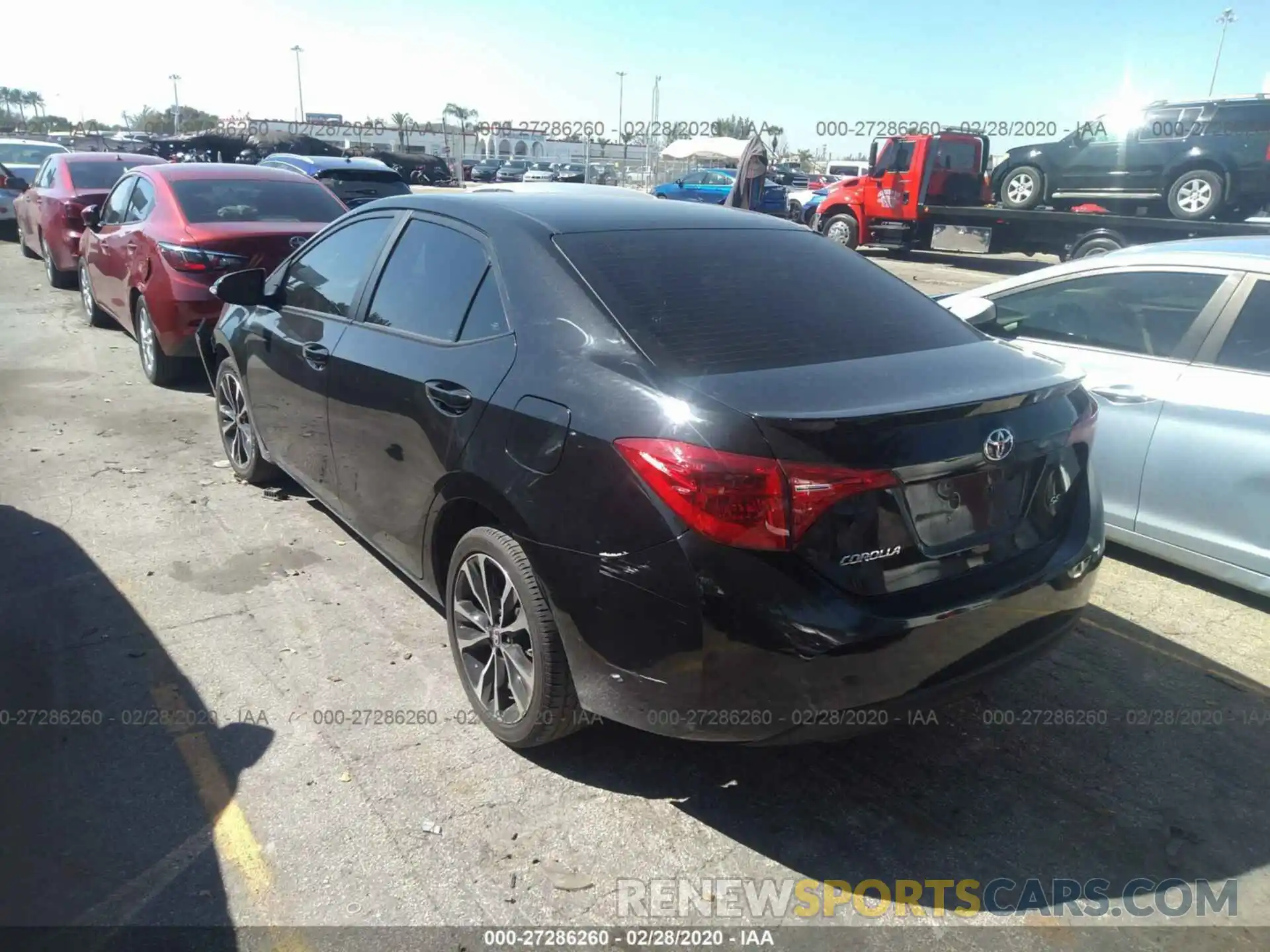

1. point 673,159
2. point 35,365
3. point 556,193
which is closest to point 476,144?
point 673,159

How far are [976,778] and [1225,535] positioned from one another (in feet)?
6.24

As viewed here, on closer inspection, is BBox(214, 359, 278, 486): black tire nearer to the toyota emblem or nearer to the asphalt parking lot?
the asphalt parking lot

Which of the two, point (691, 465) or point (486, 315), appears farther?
point (486, 315)

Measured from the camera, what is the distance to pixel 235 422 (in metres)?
5.41

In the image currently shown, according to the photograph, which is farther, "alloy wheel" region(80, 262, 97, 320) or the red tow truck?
the red tow truck

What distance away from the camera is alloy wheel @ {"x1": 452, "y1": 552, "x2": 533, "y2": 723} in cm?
295

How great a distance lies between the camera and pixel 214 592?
4148 millimetres

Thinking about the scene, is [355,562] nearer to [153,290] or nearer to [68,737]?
[68,737]

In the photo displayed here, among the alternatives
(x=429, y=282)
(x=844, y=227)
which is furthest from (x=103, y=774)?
(x=844, y=227)

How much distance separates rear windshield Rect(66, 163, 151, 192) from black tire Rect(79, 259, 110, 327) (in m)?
2.31

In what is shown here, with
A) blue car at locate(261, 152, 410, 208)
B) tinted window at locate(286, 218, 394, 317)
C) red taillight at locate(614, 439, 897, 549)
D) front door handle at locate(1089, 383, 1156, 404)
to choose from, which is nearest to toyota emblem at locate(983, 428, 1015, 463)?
red taillight at locate(614, 439, 897, 549)

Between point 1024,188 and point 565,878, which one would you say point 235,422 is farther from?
point 1024,188

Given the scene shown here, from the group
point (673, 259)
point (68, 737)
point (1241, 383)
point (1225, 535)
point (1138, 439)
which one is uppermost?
point (673, 259)

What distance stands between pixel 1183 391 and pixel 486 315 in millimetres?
3125
